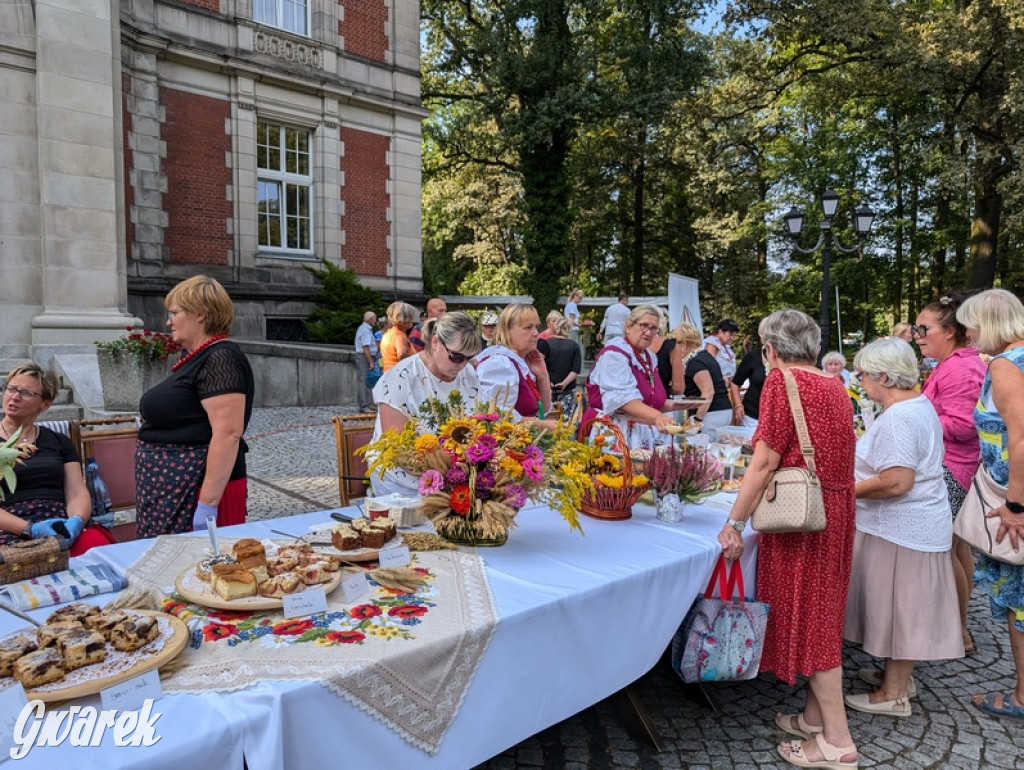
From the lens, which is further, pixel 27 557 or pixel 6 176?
pixel 6 176

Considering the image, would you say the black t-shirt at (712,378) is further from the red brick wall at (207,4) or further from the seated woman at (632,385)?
the red brick wall at (207,4)

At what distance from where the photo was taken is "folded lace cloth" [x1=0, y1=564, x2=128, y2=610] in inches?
77.8

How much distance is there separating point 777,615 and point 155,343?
7.94m

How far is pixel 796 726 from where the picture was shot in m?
2.95

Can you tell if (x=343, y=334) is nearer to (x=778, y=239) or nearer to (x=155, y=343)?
(x=155, y=343)

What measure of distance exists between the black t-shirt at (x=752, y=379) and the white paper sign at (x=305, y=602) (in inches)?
231

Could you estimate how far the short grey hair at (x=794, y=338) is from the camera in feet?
9.03

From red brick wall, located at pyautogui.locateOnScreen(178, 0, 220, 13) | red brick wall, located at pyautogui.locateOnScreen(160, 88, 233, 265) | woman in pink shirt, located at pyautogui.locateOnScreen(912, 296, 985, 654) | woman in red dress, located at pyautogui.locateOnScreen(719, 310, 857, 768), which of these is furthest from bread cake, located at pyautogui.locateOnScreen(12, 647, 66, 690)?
red brick wall, located at pyautogui.locateOnScreen(178, 0, 220, 13)

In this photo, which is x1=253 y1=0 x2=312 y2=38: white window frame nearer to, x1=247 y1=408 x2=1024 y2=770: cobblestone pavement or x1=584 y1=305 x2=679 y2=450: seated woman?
x1=584 y1=305 x2=679 y2=450: seated woman

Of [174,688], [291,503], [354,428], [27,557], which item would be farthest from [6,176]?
[174,688]

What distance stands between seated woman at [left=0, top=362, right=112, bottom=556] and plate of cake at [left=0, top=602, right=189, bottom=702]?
1529 mm

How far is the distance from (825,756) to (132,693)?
8.11 feet

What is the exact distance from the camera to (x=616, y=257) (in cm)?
3088

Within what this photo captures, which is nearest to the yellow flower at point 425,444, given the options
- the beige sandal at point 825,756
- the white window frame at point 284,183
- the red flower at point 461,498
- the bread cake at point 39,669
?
the red flower at point 461,498
